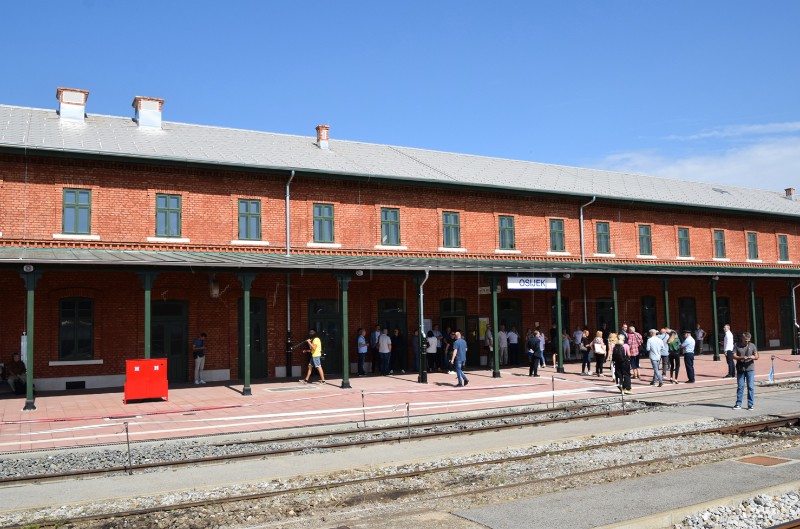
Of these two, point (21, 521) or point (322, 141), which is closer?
point (21, 521)

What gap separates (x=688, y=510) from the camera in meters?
6.98

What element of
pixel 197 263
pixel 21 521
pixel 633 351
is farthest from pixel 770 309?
pixel 21 521

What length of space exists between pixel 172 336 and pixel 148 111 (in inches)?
330

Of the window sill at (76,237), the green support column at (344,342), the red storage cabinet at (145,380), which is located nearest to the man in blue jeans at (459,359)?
the green support column at (344,342)

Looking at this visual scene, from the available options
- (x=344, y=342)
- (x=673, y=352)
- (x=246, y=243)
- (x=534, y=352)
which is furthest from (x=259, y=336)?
(x=673, y=352)

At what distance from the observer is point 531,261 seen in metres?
25.8

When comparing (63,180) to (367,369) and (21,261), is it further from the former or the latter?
(367,369)

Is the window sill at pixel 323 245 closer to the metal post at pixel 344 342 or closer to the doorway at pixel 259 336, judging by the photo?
the doorway at pixel 259 336

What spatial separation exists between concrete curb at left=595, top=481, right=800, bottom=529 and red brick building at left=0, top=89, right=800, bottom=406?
471 inches

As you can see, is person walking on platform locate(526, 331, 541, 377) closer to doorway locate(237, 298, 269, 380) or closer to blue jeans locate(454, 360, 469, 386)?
blue jeans locate(454, 360, 469, 386)

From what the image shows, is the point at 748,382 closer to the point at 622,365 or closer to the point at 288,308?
the point at 622,365

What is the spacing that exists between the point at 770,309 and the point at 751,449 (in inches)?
1020

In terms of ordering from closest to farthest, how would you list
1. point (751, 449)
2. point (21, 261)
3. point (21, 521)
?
point (21, 521)
point (751, 449)
point (21, 261)

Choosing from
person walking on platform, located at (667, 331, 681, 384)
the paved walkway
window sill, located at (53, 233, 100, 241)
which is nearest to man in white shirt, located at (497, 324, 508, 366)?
the paved walkway
